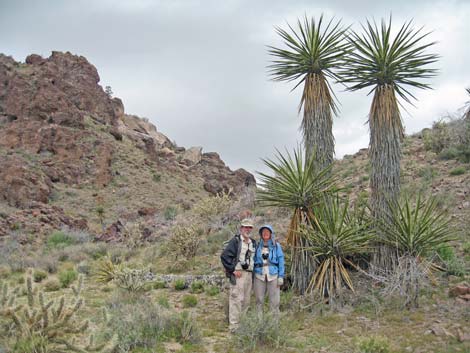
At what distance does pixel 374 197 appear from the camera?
8711mm

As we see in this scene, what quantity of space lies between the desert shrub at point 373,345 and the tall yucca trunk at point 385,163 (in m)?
2.60

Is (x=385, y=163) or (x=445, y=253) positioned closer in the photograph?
(x=385, y=163)

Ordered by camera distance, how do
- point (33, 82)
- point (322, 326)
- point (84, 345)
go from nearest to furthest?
1. point (84, 345)
2. point (322, 326)
3. point (33, 82)

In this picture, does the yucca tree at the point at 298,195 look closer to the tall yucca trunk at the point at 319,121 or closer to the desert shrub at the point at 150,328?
the tall yucca trunk at the point at 319,121

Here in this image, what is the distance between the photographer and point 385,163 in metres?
8.59

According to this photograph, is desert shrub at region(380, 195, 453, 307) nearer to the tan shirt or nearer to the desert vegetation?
the desert vegetation

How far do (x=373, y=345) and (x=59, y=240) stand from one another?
1603 cm

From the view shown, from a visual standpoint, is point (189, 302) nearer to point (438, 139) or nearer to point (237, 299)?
point (237, 299)

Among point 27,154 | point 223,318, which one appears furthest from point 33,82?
point 223,318

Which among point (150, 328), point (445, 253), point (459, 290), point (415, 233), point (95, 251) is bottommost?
point (150, 328)

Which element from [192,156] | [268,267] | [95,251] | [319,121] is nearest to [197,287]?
[268,267]

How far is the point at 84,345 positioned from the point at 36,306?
29.8 inches

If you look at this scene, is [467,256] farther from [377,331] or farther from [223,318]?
[223,318]

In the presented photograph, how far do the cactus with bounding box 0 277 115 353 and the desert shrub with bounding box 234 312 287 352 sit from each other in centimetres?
195
